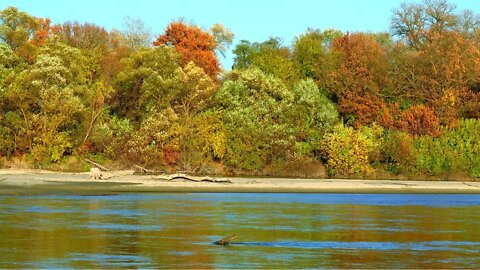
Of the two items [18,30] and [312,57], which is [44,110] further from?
[312,57]

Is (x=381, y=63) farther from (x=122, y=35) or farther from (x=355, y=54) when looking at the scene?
(x=122, y=35)

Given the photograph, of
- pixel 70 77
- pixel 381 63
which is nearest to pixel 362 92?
pixel 381 63

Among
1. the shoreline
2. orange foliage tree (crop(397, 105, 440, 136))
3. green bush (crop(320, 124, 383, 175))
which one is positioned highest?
orange foliage tree (crop(397, 105, 440, 136))

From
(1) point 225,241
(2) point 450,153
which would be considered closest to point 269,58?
(2) point 450,153

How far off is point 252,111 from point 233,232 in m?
39.2

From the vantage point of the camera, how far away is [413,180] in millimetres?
65312

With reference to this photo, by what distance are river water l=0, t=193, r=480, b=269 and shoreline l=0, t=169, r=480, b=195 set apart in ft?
20.4

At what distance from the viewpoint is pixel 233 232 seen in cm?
3011

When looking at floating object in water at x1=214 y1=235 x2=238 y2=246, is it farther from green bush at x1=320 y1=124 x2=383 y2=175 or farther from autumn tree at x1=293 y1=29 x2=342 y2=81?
autumn tree at x1=293 y1=29 x2=342 y2=81

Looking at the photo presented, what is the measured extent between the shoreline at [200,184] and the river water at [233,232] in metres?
6.21

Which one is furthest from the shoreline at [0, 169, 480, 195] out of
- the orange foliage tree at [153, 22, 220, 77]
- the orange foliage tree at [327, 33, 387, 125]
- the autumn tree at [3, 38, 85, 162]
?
the orange foliage tree at [153, 22, 220, 77]

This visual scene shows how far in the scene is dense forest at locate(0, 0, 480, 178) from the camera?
218 ft

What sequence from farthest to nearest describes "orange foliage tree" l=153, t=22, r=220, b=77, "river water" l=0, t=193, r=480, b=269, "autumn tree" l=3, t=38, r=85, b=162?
"orange foliage tree" l=153, t=22, r=220, b=77, "autumn tree" l=3, t=38, r=85, b=162, "river water" l=0, t=193, r=480, b=269

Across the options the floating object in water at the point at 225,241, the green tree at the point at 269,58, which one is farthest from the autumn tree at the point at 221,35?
the floating object in water at the point at 225,241
